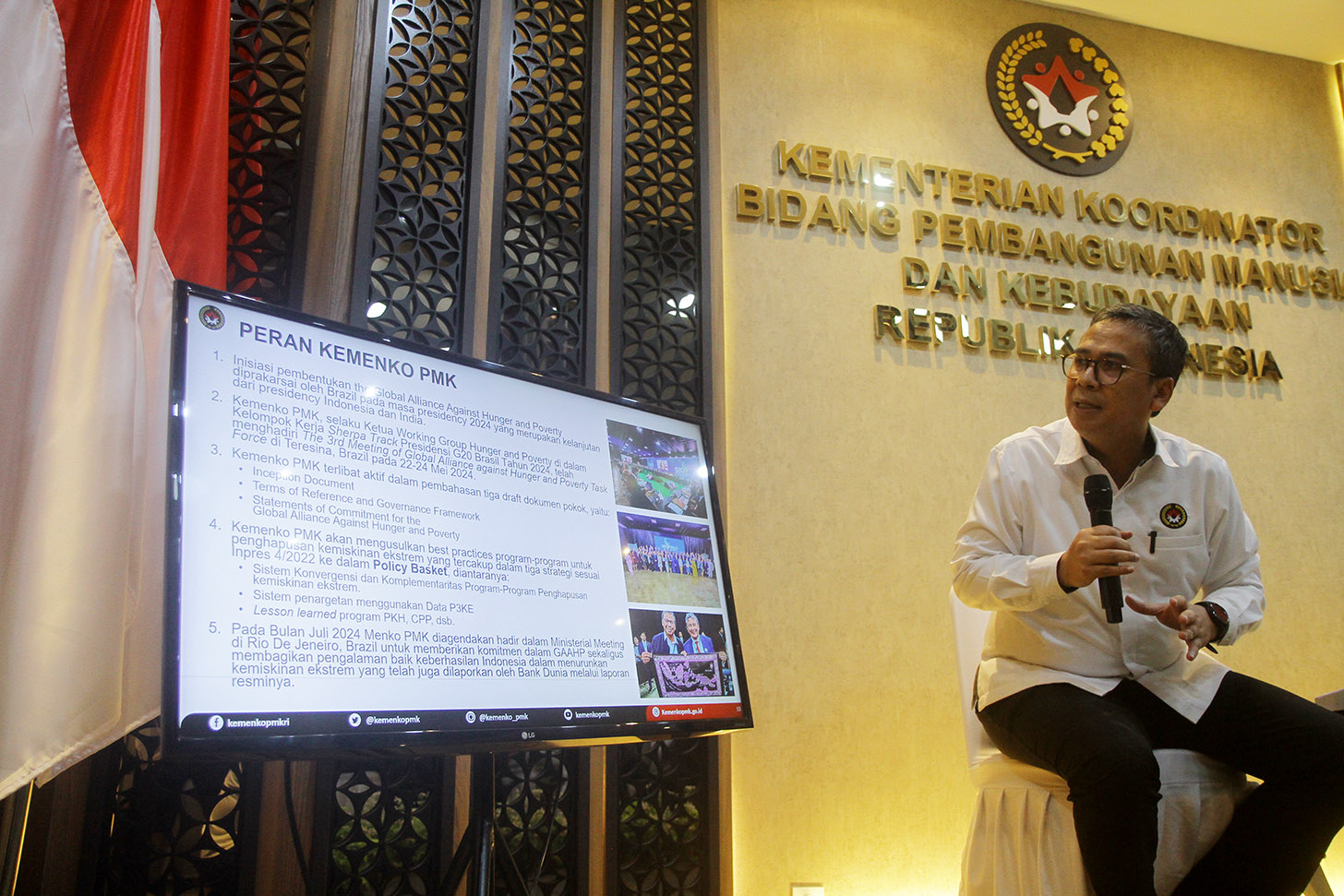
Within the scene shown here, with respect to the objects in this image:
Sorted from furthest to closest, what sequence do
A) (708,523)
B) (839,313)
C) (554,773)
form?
1. (839,313)
2. (554,773)
3. (708,523)

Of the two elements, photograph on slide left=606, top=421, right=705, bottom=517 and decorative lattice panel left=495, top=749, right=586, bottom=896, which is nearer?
photograph on slide left=606, top=421, right=705, bottom=517

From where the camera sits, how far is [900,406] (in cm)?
325

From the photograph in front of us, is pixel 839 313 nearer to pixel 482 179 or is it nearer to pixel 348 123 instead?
pixel 482 179

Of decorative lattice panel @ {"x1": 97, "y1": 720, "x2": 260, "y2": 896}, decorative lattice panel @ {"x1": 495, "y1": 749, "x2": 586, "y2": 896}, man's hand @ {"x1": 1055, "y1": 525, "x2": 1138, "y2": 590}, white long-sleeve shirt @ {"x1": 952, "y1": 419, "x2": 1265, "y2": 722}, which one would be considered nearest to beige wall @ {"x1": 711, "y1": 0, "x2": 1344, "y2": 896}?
decorative lattice panel @ {"x1": 495, "y1": 749, "x2": 586, "y2": 896}

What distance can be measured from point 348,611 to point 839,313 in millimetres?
2197

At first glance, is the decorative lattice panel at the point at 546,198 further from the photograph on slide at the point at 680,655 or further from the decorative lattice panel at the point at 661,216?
the photograph on slide at the point at 680,655

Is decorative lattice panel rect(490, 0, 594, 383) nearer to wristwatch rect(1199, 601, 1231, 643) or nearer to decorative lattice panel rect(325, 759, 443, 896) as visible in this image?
decorative lattice panel rect(325, 759, 443, 896)

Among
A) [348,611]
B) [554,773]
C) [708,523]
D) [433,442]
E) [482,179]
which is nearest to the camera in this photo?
[348,611]

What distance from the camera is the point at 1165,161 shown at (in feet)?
12.6

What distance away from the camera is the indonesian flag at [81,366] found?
1.47 metres

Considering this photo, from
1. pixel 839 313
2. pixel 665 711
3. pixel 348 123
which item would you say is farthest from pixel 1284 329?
pixel 348 123

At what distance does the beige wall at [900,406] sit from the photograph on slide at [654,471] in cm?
82

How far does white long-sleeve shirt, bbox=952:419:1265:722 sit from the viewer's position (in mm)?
2012

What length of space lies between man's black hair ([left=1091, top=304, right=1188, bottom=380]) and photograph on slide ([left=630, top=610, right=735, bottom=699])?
1139 millimetres
